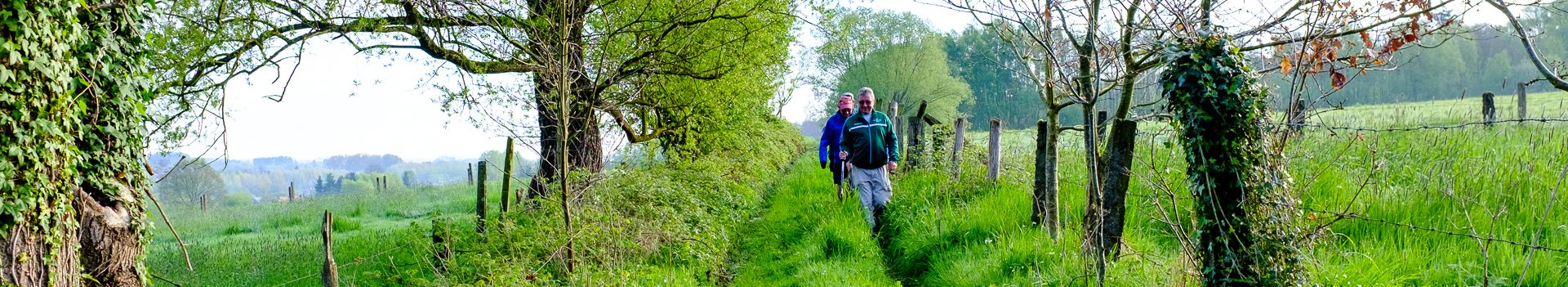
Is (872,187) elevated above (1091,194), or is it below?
below

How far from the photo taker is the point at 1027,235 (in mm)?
6328

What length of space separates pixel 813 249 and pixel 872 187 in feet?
5.09

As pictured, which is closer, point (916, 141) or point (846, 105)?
point (846, 105)

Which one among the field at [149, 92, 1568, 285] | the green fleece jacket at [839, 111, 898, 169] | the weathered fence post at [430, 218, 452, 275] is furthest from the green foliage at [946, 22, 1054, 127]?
the weathered fence post at [430, 218, 452, 275]

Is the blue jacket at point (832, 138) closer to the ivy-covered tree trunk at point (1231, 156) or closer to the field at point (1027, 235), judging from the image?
the field at point (1027, 235)

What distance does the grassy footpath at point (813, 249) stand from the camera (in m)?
6.55

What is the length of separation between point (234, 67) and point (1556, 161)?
13.6 meters

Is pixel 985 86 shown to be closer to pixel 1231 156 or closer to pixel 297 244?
pixel 297 244

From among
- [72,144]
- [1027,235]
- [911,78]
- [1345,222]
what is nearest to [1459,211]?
[1345,222]

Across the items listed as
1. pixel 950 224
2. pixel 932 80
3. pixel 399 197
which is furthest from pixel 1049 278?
pixel 932 80

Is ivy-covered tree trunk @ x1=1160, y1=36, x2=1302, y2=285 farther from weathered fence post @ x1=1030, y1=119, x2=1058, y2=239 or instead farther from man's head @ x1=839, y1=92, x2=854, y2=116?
man's head @ x1=839, y1=92, x2=854, y2=116

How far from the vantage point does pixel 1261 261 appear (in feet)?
13.2

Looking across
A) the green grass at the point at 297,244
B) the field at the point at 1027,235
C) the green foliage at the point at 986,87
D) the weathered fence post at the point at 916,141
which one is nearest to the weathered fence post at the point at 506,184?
the field at the point at 1027,235

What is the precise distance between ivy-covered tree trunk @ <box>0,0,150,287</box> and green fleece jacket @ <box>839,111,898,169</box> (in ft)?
19.2
